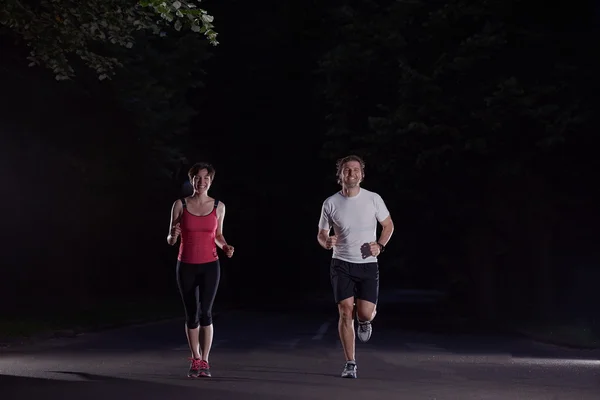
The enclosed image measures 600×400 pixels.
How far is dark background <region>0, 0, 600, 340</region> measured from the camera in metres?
24.8

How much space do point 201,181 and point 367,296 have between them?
189 cm

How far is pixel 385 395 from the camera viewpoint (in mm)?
9680

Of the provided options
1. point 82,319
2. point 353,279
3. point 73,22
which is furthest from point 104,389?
point 82,319

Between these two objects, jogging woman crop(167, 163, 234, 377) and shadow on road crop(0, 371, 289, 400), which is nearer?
shadow on road crop(0, 371, 289, 400)

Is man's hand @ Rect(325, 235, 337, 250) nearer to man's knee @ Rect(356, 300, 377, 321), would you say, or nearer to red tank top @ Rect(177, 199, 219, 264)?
man's knee @ Rect(356, 300, 377, 321)

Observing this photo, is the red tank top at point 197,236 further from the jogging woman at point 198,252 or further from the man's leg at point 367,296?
the man's leg at point 367,296

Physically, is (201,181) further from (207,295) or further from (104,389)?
(104,389)

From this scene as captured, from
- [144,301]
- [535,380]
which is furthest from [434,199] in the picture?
[535,380]

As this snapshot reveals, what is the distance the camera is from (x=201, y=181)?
10.7 meters

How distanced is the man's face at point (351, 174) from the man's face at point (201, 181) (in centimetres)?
129

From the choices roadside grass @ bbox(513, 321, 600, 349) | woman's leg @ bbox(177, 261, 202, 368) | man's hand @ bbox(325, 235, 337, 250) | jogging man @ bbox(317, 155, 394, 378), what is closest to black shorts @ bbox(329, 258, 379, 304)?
jogging man @ bbox(317, 155, 394, 378)

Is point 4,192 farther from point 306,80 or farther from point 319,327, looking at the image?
point 306,80

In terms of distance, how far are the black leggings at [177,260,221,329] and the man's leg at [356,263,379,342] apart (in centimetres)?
135

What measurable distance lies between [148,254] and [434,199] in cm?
1563
